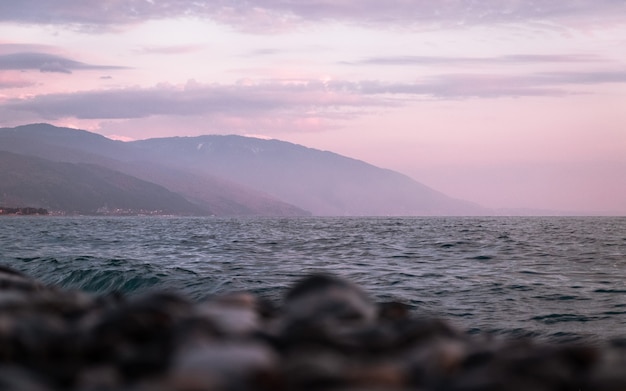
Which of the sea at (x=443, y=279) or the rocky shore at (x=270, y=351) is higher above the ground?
the rocky shore at (x=270, y=351)

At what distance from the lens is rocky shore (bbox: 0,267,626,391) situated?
4402 millimetres

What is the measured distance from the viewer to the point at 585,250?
1682 inches

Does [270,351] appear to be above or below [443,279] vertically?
above

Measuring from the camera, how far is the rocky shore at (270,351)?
4402mm

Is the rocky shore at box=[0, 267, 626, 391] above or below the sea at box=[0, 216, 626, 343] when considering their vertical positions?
above

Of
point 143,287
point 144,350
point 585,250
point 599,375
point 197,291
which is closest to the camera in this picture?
point 599,375

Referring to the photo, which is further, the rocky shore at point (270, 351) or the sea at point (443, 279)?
the sea at point (443, 279)

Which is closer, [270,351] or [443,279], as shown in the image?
[270,351]

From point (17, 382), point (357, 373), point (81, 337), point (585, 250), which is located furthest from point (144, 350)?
point (585, 250)

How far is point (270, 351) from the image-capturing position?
491 centimetres

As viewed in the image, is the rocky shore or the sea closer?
the rocky shore

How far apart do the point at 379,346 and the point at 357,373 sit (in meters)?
1.16

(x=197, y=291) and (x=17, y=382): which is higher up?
(x=17, y=382)

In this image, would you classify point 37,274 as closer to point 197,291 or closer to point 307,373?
point 197,291
